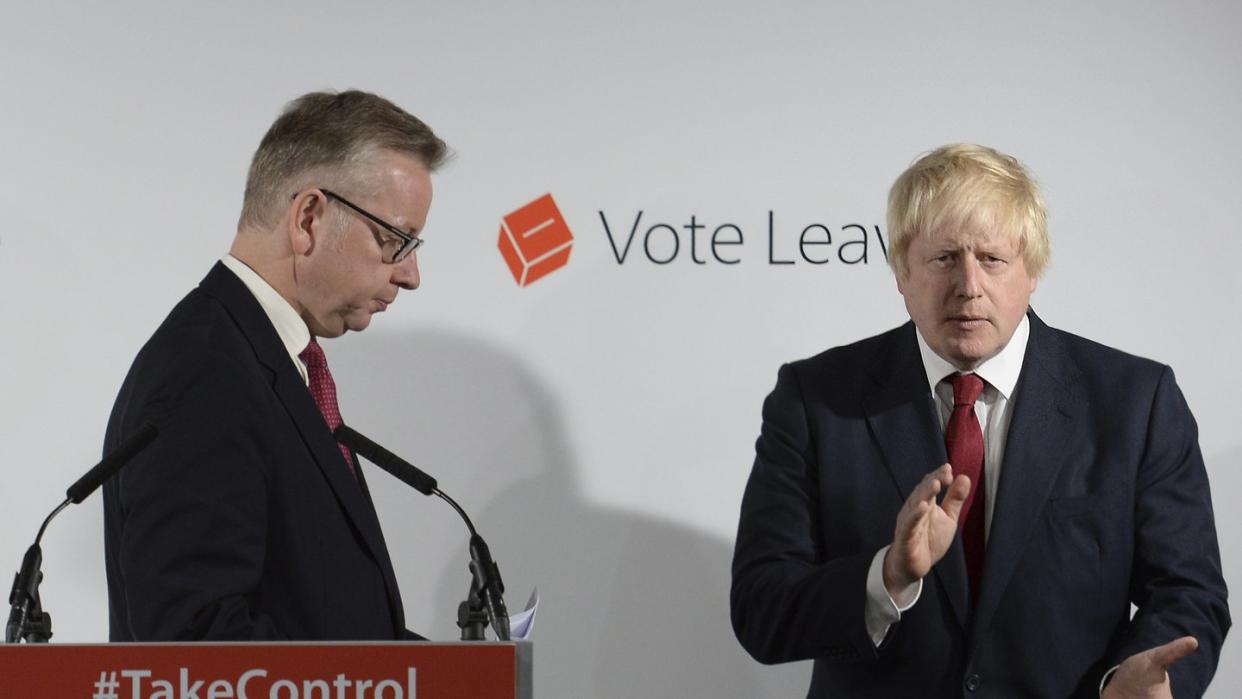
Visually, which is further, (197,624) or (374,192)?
(374,192)

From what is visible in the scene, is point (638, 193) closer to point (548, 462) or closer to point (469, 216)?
point (469, 216)

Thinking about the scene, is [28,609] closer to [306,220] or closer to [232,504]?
[232,504]

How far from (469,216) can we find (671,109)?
0.44 m

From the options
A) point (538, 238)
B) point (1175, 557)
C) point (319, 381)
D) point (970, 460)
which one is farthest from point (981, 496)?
point (538, 238)

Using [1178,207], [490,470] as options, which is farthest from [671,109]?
[1178,207]

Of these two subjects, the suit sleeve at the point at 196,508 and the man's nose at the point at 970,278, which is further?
the man's nose at the point at 970,278

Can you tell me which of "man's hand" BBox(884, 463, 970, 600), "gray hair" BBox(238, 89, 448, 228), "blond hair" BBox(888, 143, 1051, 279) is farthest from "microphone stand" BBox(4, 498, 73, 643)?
"blond hair" BBox(888, 143, 1051, 279)

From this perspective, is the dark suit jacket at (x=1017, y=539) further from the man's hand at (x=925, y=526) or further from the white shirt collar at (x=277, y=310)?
the white shirt collar at (x=277, y=310)

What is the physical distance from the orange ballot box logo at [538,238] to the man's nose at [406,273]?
84cm

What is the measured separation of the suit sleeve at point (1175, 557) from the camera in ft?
6.01

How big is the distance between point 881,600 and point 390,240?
77 cm

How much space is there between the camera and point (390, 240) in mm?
1798

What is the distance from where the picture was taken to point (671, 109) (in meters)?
2.73

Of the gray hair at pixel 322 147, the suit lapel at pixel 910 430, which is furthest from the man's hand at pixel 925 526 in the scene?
the gray hair at pixel 322 147
